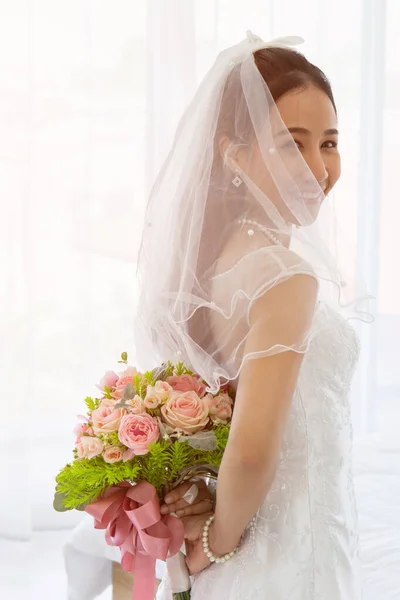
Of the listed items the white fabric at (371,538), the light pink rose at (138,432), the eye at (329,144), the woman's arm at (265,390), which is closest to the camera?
the woman's arm at (265,390)

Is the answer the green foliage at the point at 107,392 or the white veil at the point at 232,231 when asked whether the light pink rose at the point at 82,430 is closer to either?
the green foliage at the point at 107,392

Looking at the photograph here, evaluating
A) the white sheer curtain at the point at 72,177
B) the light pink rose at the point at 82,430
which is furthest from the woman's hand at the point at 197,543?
the white sheer curtain at the point at 72,177

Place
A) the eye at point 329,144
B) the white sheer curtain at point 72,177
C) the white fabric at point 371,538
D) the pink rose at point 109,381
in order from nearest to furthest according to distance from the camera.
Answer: the eye at point 329,144 → the pink rose at point 109,381 → the white fabric at point 371,538 → the white sheer curtain at point 72,177

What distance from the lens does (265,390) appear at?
1.23 metres

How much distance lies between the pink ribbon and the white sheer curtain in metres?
2.09

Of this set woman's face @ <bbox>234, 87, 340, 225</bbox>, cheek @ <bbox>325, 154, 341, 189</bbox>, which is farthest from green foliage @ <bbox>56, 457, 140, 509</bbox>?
cheek @ <bbox>325, 154, 341, 189</bbox>

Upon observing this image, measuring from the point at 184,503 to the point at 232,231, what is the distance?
50 centimetres

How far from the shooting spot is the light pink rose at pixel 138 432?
1.33 m

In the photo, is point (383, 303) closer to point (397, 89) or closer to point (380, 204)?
point (380, 204)

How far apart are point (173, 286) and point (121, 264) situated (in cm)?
214

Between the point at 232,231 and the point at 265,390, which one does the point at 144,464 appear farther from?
the point at 232,231

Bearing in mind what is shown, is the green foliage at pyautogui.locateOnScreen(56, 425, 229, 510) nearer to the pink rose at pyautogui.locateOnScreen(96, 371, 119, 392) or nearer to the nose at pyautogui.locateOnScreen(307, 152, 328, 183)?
the pink rose at pyautogui.locateOnScreen(96, 371, 119, 392)

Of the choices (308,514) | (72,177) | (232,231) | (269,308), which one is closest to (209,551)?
(308,514)

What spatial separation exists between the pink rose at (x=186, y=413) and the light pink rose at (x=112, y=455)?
0.33 ft
